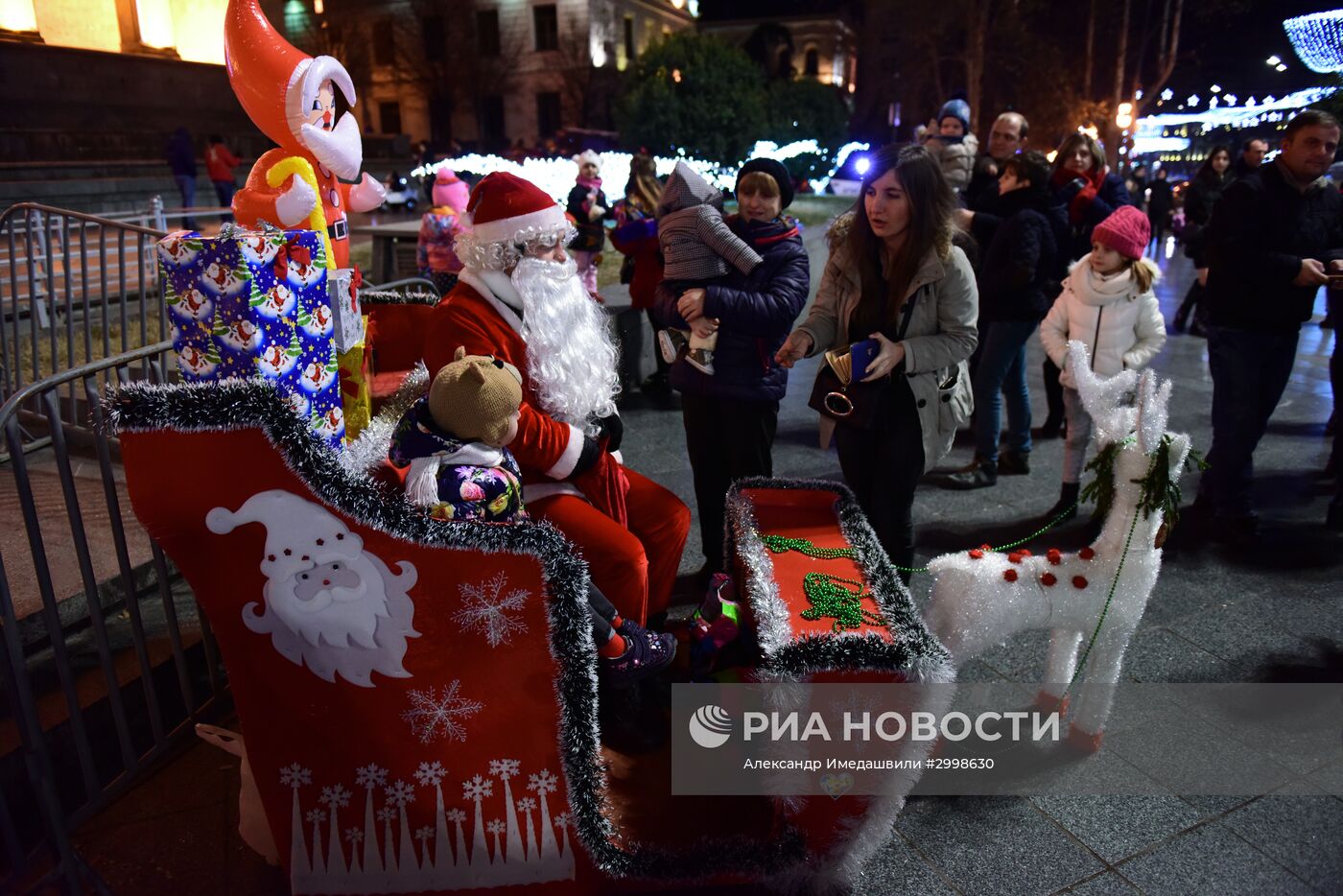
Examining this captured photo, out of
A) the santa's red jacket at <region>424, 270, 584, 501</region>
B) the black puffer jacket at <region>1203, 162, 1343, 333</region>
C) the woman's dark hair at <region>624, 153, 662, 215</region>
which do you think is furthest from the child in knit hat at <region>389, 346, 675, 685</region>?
the woman's dark hair at <region>624, 153, 662, 215</region>

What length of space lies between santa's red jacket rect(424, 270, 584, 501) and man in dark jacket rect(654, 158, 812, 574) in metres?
0.90

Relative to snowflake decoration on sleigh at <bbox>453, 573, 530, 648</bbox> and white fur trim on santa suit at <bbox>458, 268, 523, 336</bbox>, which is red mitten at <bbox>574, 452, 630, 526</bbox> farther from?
snowflake decoration on sleigh at <bbox>453, 573, 530, 648</bbox>

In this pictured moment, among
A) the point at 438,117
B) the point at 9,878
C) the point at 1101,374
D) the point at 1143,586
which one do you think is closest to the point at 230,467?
the point at 9,878

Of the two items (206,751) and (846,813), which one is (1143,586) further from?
(206,751)

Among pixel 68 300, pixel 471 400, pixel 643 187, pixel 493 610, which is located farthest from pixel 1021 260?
pixel 68 300

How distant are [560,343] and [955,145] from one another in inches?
181

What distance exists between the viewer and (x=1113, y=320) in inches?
170

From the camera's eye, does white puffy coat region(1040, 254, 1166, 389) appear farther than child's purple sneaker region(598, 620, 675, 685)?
Yes

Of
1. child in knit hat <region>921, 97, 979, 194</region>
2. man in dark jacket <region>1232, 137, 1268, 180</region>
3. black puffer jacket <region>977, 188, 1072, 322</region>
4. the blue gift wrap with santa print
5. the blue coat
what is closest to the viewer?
the blue gift wrap with santa print

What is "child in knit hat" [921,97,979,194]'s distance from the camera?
20.2 ft

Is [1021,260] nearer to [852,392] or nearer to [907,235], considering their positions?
[907,235]

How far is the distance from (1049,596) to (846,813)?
99 centimetres

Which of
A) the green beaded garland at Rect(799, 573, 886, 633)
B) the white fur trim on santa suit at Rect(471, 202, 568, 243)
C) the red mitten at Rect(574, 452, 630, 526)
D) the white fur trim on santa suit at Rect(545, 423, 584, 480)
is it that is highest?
the white fur trim on santa suit at Rect(471, 202, 568, 243)

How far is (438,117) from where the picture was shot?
41938 mm
